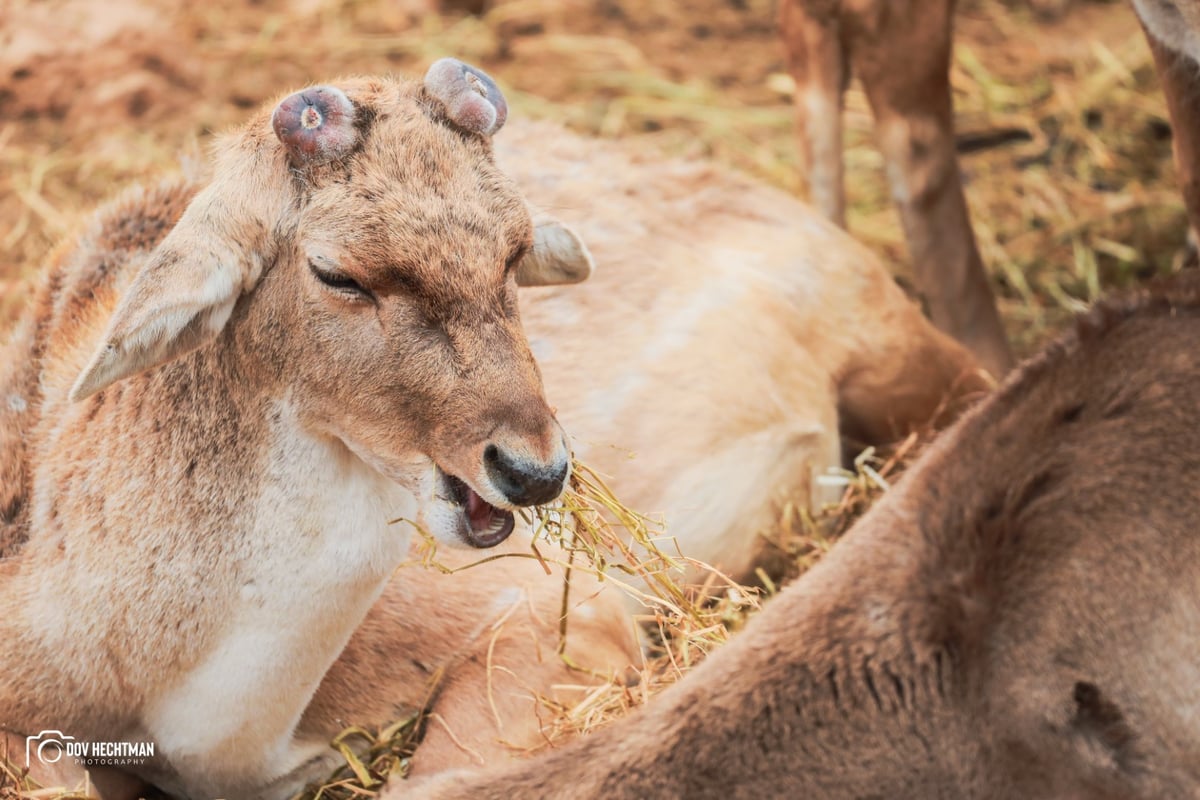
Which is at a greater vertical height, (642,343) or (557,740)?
(642,343)

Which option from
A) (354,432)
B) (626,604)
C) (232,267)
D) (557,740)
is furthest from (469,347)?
(626,604)

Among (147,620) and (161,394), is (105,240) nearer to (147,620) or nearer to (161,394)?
(161,394)

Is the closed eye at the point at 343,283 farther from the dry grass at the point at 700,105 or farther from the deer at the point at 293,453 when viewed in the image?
the dry grass at the point at 700,105

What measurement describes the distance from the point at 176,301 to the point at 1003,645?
188cm

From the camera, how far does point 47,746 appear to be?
3924 mm

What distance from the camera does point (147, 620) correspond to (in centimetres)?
380

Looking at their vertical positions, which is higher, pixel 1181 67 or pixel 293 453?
pixel 1181 67

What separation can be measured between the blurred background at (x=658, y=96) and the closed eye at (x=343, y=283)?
12.0ft

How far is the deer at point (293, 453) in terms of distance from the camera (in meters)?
3.47

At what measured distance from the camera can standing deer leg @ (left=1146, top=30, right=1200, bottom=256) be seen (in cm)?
506

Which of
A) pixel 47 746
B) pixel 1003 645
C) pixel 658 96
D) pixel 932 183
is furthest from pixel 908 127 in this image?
pixel 47 746

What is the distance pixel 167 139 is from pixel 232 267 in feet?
17.0

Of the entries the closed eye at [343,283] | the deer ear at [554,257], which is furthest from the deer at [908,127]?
the closed eye at [343,283]

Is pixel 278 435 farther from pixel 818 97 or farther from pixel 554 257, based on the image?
pixel 818 97
